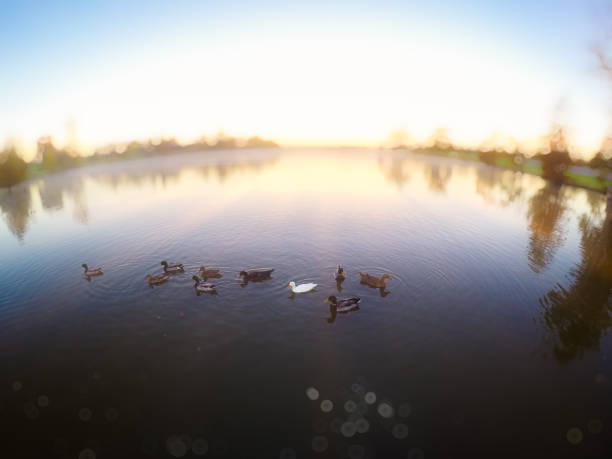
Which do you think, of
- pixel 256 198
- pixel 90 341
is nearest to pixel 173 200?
pixel 256 198

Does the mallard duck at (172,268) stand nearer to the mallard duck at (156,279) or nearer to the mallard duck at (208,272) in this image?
the mallard duck at (156,279)

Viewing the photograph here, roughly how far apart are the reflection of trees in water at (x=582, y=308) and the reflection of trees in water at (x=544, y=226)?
2.64 metres

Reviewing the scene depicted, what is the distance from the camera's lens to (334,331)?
18.1 meters

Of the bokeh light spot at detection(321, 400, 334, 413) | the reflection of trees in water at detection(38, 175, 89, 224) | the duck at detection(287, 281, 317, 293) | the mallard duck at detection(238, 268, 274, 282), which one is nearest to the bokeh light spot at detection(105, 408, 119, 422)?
the bokeh light spot at detection(321, 400, 334, 413)

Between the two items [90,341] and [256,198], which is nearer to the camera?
[90,341]

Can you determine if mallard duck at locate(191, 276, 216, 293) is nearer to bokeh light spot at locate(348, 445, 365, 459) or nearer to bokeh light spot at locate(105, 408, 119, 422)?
bokeh light spot at locate(105, 408, 119, 422)

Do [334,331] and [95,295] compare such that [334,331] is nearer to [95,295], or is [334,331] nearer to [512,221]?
[95,295]

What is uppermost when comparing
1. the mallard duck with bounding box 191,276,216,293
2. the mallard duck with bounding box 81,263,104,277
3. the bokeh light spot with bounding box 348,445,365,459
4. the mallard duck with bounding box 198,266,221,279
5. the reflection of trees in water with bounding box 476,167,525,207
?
the reflection of trees in water with bounding box 476,167,525,207

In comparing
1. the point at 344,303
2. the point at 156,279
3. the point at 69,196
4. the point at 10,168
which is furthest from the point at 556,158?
the point at 10,168

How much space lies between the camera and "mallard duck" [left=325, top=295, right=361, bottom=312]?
19.4m

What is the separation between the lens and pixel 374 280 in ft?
74.7

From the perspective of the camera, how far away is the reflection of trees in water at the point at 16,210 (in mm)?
41812

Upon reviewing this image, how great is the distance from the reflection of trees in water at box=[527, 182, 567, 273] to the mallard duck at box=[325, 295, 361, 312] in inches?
740

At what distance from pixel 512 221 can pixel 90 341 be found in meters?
50.1
